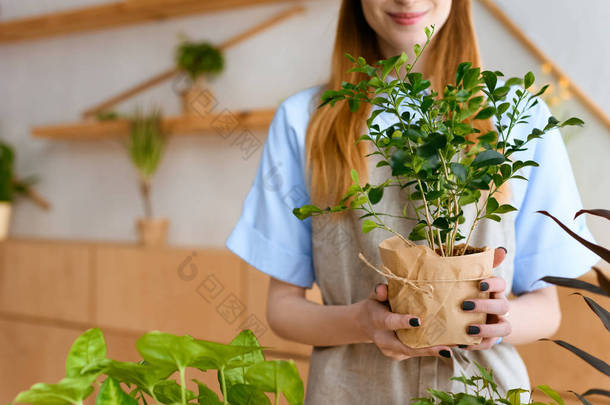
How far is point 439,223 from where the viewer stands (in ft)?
1.95

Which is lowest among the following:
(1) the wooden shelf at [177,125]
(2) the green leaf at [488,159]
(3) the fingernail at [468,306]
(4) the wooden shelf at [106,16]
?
(3) the fingernail at [468,306]

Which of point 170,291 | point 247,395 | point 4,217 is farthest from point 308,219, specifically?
point 4,217

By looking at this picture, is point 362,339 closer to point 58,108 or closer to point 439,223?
point 439,223

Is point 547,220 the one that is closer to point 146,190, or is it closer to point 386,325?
point 386,325

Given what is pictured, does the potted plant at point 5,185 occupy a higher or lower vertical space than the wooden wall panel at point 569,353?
higher

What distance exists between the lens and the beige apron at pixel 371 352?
94 centimetres

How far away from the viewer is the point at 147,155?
2.71 metres

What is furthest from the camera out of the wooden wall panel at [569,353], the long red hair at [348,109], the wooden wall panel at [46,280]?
the wooden wall panel at [46,280]

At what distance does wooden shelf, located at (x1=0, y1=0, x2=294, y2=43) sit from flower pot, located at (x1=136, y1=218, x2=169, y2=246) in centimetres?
95

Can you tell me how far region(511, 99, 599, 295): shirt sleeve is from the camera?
98 centimetres

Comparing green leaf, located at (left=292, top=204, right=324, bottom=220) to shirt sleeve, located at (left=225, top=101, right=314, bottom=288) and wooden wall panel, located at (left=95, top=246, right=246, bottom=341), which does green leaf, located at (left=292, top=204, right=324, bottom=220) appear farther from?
wooden wall panel, located at (left=95, top=246, right=246, bottom=341)

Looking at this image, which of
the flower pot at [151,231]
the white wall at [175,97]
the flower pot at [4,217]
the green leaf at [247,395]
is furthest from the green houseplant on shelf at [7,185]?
the green leaf at [247,395]

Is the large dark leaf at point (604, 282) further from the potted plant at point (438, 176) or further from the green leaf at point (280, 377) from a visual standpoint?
the green leaf at point (280, 377)

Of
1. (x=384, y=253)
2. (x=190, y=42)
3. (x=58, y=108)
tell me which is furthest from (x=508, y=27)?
(x=58, y=108)
